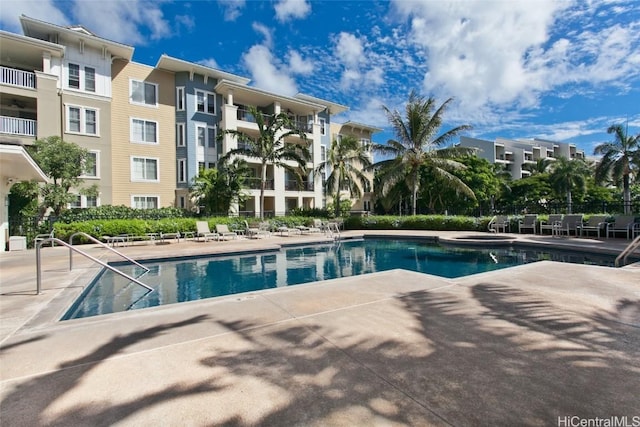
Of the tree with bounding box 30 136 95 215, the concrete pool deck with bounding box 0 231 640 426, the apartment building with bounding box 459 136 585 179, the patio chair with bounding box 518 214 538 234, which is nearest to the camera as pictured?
the concrete pool deck with bounding box 0 231 640 426

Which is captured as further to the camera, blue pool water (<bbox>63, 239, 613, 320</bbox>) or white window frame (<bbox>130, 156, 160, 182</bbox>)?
white window frame (<bbox>130, 156, 160, 182</bbox>)

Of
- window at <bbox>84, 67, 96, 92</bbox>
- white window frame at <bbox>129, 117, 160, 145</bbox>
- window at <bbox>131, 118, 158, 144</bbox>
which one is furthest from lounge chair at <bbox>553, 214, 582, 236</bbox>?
window at <bbox>84, 67, 96, 92</bbox>

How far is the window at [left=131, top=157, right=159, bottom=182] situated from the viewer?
22.8 metres

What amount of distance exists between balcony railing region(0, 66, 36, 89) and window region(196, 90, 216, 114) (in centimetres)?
985

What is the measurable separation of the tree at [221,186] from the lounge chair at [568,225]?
18.8 m

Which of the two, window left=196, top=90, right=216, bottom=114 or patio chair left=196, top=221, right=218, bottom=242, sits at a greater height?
window left=196, top=90, right=216, bottom=114

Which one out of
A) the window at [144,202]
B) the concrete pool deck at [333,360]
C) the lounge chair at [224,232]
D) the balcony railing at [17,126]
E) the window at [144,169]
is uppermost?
the balcony railing at [17,126]

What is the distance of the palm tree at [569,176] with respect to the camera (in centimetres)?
3847

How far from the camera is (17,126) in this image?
18.2 metres

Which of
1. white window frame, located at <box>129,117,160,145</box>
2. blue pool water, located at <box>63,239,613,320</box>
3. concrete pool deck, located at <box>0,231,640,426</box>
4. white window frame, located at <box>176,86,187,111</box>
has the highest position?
white window frame, located at <box>176,86,187,111</box>

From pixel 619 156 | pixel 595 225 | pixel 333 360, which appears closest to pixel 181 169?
pixel 333 360

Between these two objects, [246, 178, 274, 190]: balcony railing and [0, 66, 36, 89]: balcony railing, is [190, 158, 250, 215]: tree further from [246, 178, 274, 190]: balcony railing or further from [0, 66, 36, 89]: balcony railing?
[0, 66, 36, 89]: balcony railing

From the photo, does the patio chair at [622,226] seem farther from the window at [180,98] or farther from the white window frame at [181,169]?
the window at [180,98]

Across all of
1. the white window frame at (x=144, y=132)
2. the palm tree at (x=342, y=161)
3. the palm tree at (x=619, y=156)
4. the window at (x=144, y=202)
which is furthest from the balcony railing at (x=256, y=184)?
the palm tree at (x=619, y=156)
